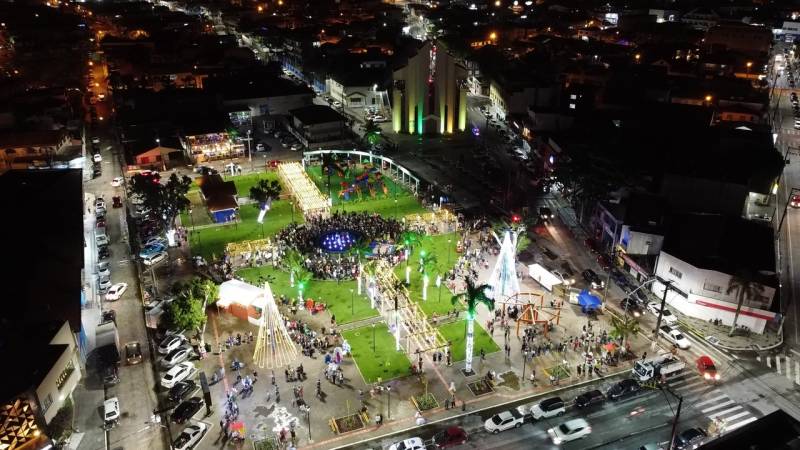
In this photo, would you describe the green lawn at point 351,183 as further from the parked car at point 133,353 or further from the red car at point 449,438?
the red car at point 449,438

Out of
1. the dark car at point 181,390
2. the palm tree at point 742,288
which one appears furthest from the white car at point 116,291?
the palm tree at point 742,288

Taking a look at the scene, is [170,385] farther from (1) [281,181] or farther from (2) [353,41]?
(2) [353,41]

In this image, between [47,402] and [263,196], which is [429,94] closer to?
[263,196]

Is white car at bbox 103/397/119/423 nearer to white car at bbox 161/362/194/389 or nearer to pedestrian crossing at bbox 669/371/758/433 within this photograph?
white car at bbox 161/362/194/389

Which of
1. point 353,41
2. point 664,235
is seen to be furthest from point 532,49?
point 664,235

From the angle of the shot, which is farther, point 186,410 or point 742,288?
point 742,288

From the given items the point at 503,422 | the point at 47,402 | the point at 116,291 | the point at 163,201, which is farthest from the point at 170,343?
the point at 503,422
